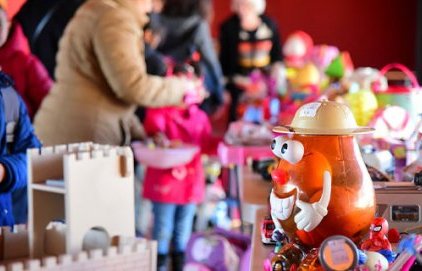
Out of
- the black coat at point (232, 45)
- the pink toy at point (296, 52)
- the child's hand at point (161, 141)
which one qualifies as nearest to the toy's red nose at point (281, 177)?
the child's hand at point (161, 141)

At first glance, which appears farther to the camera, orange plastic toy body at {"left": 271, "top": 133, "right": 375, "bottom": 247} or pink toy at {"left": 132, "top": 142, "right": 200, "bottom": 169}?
pink toy at {"left": 132, "top": 142, "right": 200, "bottom": 169}

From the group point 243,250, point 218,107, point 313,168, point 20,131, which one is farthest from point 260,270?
point 218,107

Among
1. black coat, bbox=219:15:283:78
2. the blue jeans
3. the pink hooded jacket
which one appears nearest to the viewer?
the pink hooded jacket

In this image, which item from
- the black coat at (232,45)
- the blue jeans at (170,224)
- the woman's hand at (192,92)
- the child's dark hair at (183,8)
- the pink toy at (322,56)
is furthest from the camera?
the black coat at (232,45)

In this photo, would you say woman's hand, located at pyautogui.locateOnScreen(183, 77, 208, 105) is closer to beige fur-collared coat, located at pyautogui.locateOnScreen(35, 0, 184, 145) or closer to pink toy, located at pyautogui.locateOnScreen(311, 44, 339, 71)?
beige fur-collared coat, located at pyautogui.locateOnScreen(35, 0, 184, 145)

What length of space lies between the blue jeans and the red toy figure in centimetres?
231

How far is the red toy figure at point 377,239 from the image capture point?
1376 mm

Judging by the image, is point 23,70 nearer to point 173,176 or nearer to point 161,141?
point 161,141

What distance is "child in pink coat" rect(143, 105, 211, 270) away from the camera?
3.61 m

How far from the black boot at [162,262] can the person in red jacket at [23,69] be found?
935 mm

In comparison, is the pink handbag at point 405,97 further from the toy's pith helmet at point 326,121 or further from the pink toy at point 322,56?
the pink toy at point 322,56

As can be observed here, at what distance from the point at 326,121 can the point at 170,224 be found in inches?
93.2

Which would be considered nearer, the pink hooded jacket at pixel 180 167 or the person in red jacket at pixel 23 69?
the person in red jacket at pixel 23 69

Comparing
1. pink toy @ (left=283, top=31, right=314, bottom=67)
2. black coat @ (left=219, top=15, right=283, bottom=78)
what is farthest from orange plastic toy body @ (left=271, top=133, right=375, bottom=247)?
black coat @ (left=219, top=15, right=283, bottom=78)
